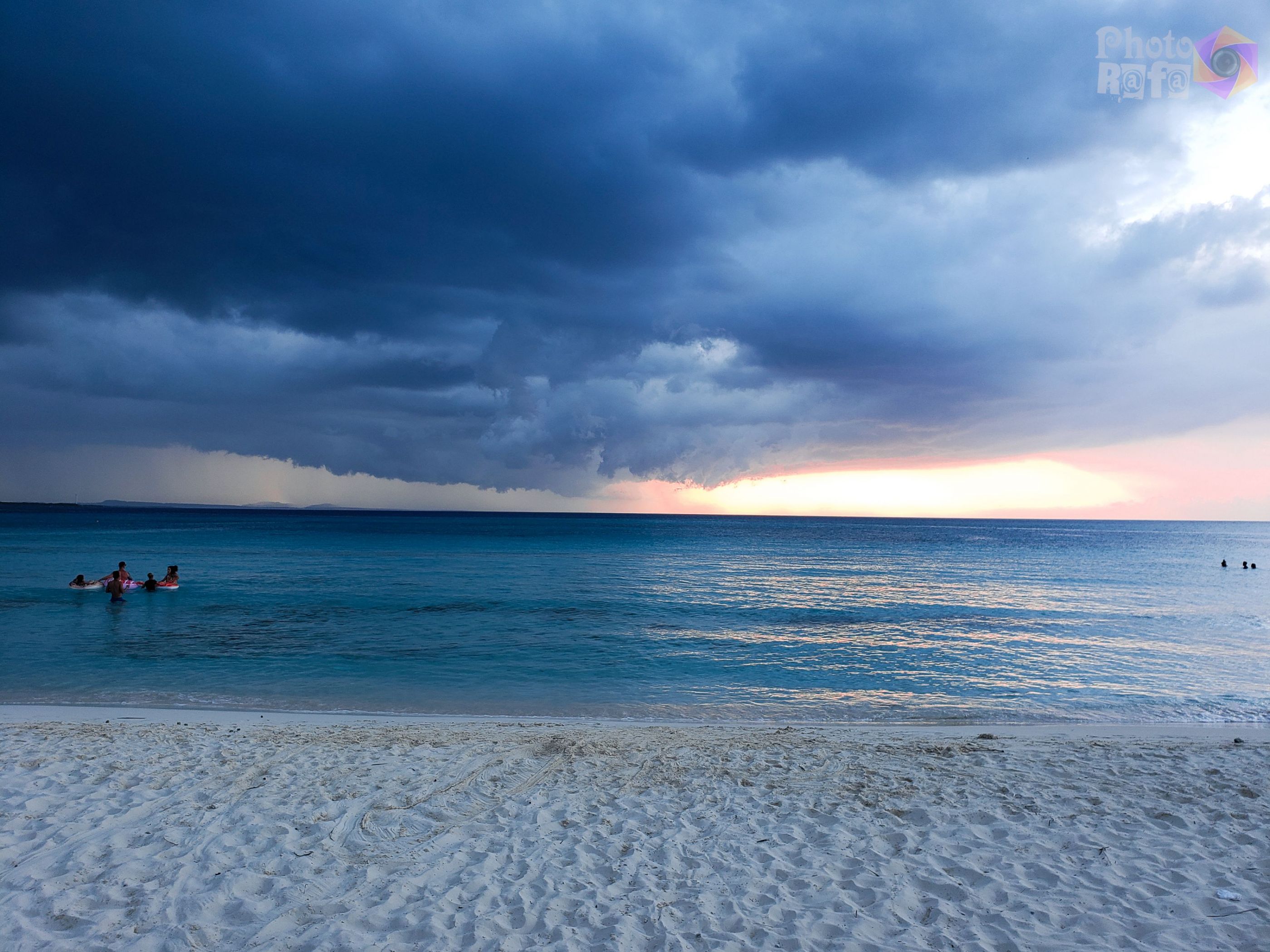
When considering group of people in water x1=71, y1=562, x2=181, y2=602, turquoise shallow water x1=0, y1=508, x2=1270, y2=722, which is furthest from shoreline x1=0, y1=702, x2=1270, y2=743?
group of people in water x1=71, y1=562, x2=181, y2=602

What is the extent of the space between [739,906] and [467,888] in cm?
246

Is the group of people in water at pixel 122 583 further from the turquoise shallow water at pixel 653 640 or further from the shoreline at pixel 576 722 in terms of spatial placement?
the shoreline at pixel 576 722

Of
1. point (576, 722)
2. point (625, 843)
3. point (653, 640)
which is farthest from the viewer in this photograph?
point (653, 640)

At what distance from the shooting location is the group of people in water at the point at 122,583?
1202 inches

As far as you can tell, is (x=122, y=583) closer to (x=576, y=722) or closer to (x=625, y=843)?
(x=576, y=722)

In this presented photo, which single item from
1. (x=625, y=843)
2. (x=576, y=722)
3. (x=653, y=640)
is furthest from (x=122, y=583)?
(x=625, y=843)

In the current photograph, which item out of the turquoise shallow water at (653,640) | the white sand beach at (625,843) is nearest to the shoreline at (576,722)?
the turquoise shallow water at (653,640)

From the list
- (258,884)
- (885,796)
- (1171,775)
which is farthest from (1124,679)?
(258,884)

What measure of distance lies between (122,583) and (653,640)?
82.9 feet

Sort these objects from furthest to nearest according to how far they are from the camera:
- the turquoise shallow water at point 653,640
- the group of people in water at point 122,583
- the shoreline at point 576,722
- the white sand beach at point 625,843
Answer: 1. the group of people in water at point 122,583
2. the turquoise shallow water at point 653,640
3. the shoreline at point 576,722
4. the white sand beach at point 625,843

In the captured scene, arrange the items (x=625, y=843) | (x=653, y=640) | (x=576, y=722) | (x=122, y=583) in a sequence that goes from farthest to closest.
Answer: (x=122, y=583)
(x=653, y=640)
(x=576, y=722)
(x=625, y=843)

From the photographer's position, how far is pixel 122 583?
102ft

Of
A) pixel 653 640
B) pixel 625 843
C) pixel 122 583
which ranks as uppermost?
pixel 625 843

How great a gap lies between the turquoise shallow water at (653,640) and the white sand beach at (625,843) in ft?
Answer: 14.5
